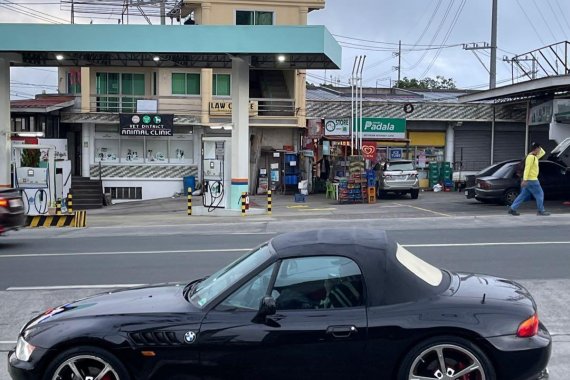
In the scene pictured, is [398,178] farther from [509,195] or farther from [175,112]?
[175,112]

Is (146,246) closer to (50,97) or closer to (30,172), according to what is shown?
(30,172)

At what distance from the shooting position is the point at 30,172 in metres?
22.9

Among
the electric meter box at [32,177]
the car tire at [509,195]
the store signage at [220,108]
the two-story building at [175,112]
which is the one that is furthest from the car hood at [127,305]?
the store signage at [220,108]

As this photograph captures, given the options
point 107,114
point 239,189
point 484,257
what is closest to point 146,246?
point 484,257

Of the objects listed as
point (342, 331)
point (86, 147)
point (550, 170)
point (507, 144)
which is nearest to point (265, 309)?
point (342, 331)

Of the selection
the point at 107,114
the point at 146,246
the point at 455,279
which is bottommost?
the point at 146,246

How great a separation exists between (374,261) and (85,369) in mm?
2257

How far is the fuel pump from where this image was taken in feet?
74.6

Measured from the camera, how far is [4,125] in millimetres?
23766

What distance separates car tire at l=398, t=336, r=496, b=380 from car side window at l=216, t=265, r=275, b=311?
1134 mm

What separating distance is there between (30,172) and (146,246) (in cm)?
1115

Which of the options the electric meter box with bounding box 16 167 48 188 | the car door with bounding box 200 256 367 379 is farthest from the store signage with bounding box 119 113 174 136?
the car door with bounding box 200 256 367 379

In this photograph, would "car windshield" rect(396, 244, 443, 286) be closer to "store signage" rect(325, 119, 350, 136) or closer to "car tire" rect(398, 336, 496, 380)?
"car tire" rect(398, 336, 496, 380)

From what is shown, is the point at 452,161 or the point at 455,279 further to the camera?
the point at 452,161
